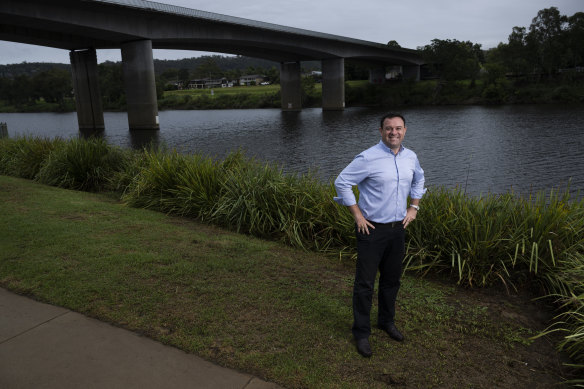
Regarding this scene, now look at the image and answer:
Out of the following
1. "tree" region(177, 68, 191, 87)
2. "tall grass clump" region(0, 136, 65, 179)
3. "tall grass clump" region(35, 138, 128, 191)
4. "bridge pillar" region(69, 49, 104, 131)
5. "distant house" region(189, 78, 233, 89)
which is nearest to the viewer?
"tall grass clump" region(35, 138, 128, 191)

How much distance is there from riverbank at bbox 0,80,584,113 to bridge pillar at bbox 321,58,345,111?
379 inches

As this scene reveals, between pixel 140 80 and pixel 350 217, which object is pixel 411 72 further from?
pixel 350 217

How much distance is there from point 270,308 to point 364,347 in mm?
1205

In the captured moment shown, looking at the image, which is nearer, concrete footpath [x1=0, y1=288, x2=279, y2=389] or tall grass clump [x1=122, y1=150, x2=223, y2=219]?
concrete footpath [x1=0, y1=288, x2=279, y2=389]

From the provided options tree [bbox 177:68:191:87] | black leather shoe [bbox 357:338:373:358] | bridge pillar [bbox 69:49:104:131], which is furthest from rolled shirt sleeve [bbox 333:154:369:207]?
tree [bbox 177:68:191:87]

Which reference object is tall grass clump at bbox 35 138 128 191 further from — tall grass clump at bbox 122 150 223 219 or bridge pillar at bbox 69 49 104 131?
bridge pillar at bbox 69 49 104 131

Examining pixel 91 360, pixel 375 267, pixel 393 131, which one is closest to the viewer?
pixel 91 360

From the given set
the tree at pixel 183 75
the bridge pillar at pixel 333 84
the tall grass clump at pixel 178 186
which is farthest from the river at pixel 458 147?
the tree at pixel 183 75

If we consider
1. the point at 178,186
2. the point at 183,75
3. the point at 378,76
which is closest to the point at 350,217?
the point at 178,186

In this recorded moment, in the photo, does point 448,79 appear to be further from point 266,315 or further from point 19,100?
point 19,100

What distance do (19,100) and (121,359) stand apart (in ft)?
388

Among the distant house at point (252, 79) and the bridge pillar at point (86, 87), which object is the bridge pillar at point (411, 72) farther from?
the distant house at point (252, 79)

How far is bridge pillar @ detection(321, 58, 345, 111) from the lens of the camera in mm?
64250

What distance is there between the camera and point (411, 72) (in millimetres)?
86875
